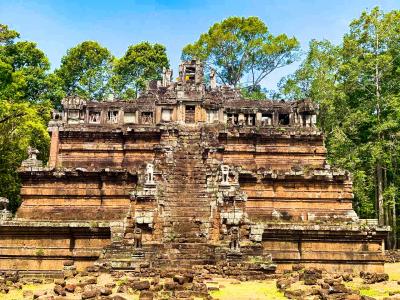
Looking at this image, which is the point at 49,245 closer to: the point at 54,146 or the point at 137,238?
the point at 137,238

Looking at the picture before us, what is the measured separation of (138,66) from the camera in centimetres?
4862

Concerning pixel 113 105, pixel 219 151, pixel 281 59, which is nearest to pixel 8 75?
pixel 113 105

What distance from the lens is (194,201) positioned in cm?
2017

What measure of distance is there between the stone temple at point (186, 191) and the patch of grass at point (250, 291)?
5.05 feet

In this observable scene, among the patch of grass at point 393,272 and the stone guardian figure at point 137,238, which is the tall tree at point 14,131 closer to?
→ the stone guardian figure at point 137,238

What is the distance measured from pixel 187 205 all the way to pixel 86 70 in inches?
1255

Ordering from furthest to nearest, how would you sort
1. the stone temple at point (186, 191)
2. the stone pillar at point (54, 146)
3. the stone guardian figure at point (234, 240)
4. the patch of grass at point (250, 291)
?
the stone pillar at point (54, 146) < the stone temple at point (186, 191) < the stone guardian figure at point (234, 240) < the patch of grass at point (250, 291)

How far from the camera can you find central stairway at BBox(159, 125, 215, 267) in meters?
17.4

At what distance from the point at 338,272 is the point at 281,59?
3083 centimetres

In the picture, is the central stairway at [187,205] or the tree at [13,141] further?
the tree at [13,141]

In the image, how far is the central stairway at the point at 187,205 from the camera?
1744cm

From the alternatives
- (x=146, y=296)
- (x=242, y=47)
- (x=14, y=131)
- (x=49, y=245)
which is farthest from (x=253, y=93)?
(x=146, y=296)

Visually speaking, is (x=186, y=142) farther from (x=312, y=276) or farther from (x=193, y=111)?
(x=312, y=276)

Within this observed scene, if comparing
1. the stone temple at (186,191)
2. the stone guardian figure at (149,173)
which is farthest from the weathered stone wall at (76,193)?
the stone guardian figure at (149,173)
